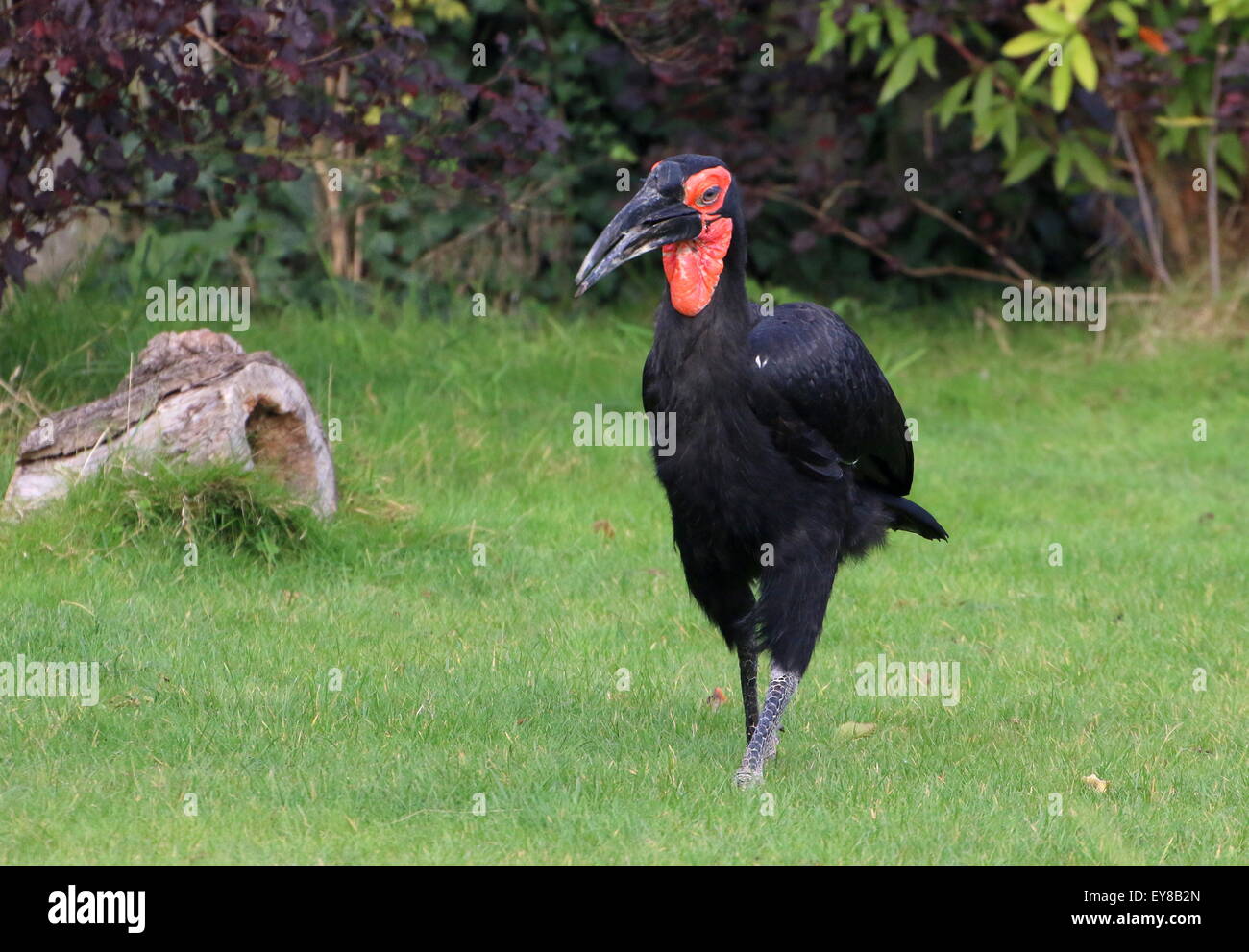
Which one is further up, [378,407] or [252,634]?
[378,407]

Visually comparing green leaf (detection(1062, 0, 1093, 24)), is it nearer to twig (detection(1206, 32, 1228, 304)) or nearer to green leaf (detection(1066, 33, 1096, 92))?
green leaf (detection(1066, 33, 1096, 92))

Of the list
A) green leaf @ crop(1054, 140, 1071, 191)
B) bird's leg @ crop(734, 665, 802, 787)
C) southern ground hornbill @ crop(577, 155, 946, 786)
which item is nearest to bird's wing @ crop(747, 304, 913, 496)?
southern ground hornbill @ crop(577, 155, 946, 786)

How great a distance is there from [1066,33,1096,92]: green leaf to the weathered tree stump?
5410 mm

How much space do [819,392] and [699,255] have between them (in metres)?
0.52

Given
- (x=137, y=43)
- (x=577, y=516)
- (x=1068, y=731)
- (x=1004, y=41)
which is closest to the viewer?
(x=1068, y=731)

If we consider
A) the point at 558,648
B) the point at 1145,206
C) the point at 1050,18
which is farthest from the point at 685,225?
the point at 1145,206

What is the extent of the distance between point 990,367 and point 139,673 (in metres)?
7.15

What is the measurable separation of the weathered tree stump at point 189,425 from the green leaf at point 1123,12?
5905 mm

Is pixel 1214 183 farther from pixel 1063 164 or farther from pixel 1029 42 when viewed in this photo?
pixel 1029 42

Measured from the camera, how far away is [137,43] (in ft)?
24.4

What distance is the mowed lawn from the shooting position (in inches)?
179

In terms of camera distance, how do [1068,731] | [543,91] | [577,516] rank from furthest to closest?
1. [543,91]
2. [577,516]
3. [1068,731]

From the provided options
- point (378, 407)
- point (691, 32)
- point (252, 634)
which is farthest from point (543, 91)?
point (252, 634)
